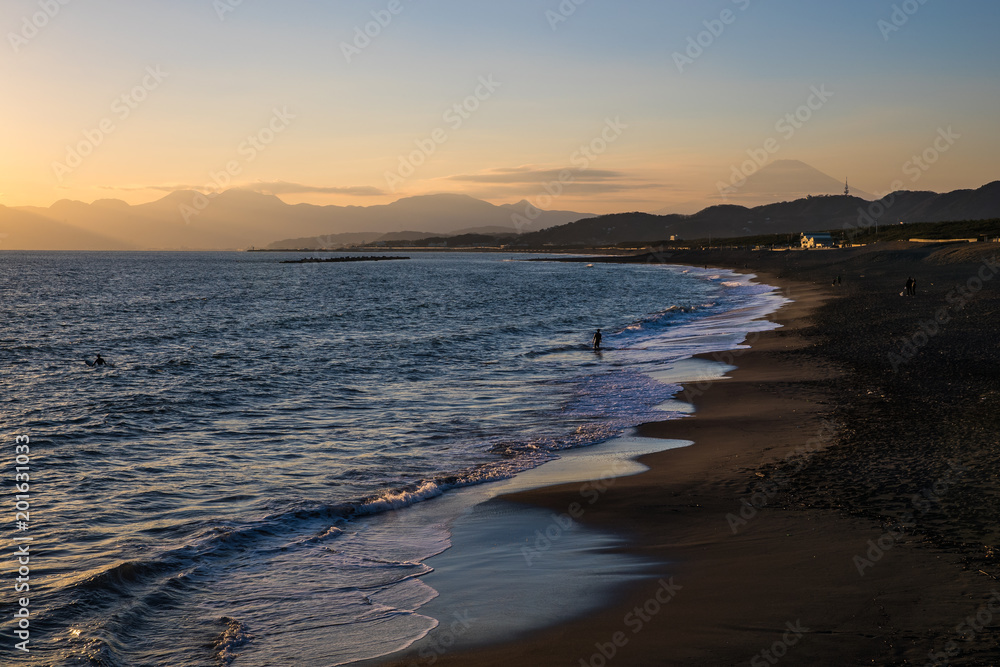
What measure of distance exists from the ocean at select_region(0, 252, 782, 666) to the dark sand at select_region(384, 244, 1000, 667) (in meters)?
2.54

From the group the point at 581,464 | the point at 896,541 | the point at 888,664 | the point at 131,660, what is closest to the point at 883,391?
the point at 581,464

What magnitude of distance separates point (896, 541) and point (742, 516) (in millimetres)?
2321

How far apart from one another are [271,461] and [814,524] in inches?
470

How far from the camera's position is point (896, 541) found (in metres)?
9.42

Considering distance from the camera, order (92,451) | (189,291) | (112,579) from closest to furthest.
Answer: (112,579) → (92,451) → (189,291)

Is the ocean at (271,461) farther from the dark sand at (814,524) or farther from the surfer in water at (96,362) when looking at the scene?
the dark sand at (814,524)

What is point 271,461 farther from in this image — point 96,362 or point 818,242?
point 818,242

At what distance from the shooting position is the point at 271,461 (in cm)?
1647

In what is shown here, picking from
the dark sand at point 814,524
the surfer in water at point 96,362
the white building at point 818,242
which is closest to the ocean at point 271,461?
the surfer in water at point 96,362

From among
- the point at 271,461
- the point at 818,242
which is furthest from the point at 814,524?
the point at 818,242

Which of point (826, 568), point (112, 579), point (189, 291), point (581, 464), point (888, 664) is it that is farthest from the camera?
point (189, 291)

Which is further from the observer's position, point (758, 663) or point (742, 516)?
point (742, 516)

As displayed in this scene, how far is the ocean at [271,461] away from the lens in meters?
8.91

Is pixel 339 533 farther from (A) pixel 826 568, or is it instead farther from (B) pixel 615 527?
(A) pixel 826 568
